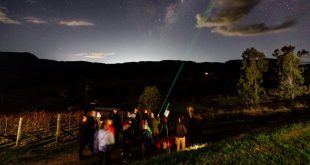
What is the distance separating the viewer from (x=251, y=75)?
46.1 metres

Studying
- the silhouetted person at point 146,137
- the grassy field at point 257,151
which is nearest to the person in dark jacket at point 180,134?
the silhouetted person at point 146,137

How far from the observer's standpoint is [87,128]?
14.9m

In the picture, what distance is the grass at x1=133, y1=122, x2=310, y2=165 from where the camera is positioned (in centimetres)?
942

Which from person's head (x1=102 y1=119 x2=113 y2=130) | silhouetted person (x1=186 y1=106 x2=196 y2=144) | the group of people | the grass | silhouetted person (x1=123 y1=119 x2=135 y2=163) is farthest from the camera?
silhouetted person (x1=186 y1=106 x2=196 y2=144)

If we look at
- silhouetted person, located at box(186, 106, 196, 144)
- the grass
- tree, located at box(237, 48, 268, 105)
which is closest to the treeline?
tree, located at box(237, 48, 268, 105)

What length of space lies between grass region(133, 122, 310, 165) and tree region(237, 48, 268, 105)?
35490 millimetres

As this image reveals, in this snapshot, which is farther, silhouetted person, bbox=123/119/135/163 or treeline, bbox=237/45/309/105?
treeline, bbox=237/45/309/105

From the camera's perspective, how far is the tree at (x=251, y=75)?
Answer: 4619 cm

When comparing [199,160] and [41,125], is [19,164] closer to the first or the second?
[199,160]

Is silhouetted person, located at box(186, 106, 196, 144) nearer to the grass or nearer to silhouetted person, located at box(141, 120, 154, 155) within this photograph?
silhouetted person, located at box(141, 120, 154, 155)

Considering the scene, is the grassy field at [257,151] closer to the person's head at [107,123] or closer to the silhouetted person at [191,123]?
the person's head at [107,123]

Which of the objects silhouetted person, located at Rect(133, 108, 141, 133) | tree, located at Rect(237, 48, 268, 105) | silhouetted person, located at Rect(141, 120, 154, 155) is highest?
tree, located at Rect(237, 48, 268, 105)

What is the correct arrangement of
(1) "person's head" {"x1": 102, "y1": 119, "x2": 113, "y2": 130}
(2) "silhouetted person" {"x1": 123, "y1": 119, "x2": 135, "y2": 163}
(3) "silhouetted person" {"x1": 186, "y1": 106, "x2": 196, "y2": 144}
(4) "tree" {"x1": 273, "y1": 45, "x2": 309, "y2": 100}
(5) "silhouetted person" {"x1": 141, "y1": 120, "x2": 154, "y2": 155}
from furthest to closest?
1. (4) "tree" {"x1": 273, "y1": 45, "x2": 309, "y2": 100}
2. (3) "silhouetted person" {"x1": 186, "y1": 106, "x2": 196, "y2": 144}
3. (5) "silhouetted person" {"x1": 141, "y1": 120, "x2": 154, "y2": 155}
4. (2) "silhouetted person" {"x1": 123, "y1": 119, "x2": 135, "y2": 163}
5. (1) "person's head" {"x1": 102, "y1": 119, "x2": 113, "y2": 130}

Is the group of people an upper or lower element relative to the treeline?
lower
